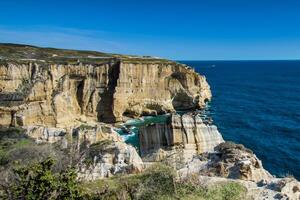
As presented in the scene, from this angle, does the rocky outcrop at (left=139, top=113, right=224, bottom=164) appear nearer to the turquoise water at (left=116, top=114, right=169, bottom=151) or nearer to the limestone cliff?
the turquoise water at (left=116, top=114, right=169, bottom=151)

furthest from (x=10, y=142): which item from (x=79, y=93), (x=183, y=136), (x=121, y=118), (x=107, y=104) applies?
(x=121, y=118)

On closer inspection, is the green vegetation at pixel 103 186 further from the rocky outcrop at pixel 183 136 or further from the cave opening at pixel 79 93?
the cave opening at pixel 79 93

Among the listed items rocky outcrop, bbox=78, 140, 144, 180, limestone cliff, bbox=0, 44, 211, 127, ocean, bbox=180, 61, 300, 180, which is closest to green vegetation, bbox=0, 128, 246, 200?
rocky outcrop, bbox=78, 140, 144, 180

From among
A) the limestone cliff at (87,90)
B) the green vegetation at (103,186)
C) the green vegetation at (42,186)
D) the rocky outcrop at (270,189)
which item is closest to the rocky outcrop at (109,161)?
the green vegetation at (103,186)

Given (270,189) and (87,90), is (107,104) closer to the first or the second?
(87,90)

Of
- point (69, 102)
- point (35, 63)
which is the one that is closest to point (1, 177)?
point (69, 102)

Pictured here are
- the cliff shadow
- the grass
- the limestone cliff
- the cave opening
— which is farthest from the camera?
the cliff shadow
